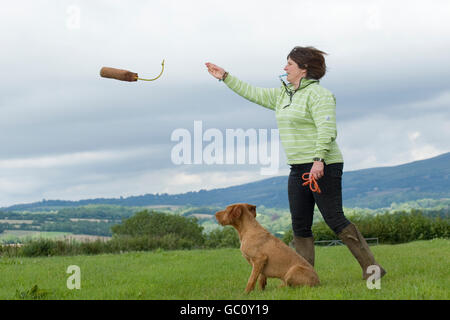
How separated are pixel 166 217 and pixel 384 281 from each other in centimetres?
3425

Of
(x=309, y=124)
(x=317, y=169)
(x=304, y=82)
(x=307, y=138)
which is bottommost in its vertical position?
(x=317, y=169)

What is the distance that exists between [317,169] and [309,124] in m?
0.77

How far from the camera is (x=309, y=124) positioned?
6.82 m

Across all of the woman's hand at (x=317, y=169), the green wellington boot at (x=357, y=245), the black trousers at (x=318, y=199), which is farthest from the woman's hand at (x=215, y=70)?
the green wellington boot at (x=357, y=245)

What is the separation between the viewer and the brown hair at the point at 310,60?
275 inches

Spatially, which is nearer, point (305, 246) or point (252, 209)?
point (252, 209)

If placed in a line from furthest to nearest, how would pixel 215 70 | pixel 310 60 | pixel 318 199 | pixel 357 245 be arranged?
1. pixel 215 70
2. pixel 357 245
3. pixel 310 60
4. pixel 318 199

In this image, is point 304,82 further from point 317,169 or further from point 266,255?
point 266,255

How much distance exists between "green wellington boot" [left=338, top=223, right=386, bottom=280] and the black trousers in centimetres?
9

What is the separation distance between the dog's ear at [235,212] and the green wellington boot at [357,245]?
5.08 ft

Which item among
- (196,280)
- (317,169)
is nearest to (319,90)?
(317,169)

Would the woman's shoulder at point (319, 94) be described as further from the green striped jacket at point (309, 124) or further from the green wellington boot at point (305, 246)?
the green wellington boot at point (305, 246)

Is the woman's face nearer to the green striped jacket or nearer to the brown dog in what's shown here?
the green striped jacket
